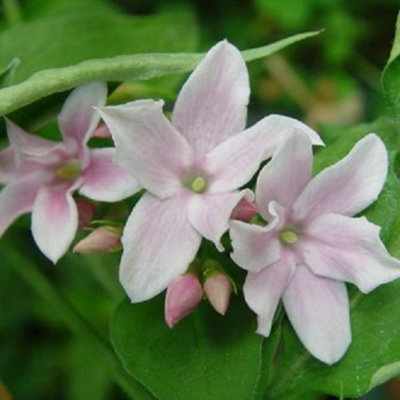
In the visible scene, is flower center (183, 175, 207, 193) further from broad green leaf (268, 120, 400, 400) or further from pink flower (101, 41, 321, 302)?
broad green leaf (268, 120, 400, 400)

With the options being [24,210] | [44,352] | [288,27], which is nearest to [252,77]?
[288,27]

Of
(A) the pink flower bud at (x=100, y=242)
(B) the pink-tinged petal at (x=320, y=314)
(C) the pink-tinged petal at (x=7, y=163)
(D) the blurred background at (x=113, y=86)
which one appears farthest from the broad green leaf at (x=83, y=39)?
(B) the pink-tinged petal at (x=320, y=314)

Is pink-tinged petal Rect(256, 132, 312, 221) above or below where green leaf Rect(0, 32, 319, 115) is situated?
below

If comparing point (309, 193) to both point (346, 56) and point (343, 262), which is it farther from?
point (346, 56)

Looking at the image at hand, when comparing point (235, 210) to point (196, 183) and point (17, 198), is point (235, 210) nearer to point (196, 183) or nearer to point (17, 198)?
point (196, 183)

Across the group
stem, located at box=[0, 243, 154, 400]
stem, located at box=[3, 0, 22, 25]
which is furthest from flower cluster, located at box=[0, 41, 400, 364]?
stem, located at box=[3, 0, 22, 25]

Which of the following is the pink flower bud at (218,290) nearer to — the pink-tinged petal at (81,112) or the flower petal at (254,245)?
the flower petal at (254,245)
